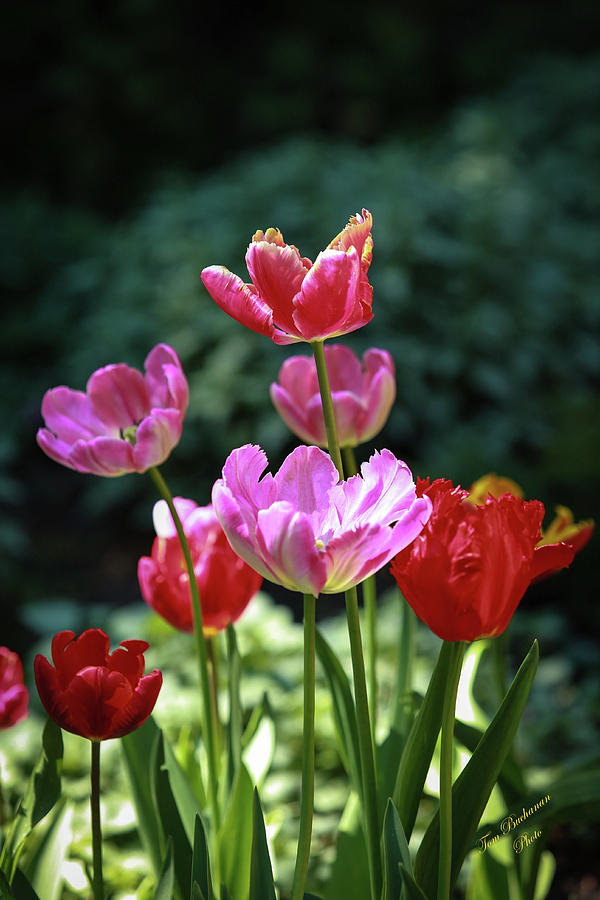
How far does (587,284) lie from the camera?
13.4ft

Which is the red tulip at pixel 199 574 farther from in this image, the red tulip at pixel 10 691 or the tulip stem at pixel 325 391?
the tulip stem at pixel 325 391

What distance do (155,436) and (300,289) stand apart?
0.82 ft

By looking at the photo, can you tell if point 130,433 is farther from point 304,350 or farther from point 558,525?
point 304,350

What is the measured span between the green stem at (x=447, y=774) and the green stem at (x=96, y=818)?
1.00 ft

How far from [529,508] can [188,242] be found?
3.26 metres

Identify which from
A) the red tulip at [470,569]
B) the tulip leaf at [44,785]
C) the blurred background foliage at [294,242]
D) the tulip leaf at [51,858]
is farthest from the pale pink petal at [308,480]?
the blurred background foliage at [294,242]

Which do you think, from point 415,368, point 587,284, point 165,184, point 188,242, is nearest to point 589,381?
point 587,284

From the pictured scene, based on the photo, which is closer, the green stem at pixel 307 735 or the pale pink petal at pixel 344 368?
the green stem at pixel 307 735

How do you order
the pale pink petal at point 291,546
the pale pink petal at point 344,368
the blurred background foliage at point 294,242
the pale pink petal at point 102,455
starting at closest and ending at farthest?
the pale pink petal at point 291,546, the pale pink petal at point 102,455, the pale pink petal at point 344,368, the blurred background foliage at point 294,242

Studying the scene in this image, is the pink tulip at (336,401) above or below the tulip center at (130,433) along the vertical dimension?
above

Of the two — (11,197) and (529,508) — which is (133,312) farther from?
(529,508)

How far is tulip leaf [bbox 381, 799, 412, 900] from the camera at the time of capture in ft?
2.40

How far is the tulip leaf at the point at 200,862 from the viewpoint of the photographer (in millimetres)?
754

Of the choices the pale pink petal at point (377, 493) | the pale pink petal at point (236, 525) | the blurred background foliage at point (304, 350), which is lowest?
the pale pink petal at point (236, 525)
